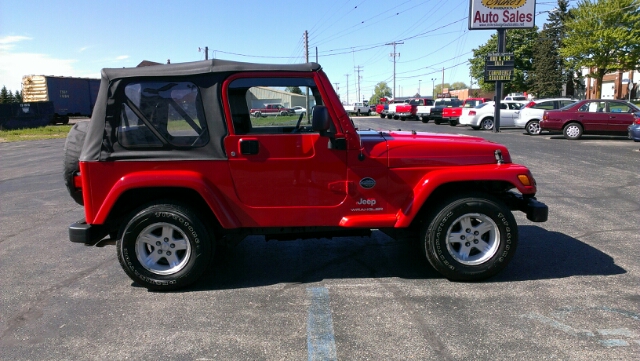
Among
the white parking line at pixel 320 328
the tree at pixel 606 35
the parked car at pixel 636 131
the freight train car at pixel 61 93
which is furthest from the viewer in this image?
the tree at pixel 606 35

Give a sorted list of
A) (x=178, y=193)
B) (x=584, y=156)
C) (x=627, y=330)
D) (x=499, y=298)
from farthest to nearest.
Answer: (x=584, y=156) → (x=178, y=193) → (x=499, y=298) → (x=627, y=330)

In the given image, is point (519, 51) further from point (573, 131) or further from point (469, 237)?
point (469, 237)

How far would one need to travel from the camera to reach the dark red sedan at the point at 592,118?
17422 mm

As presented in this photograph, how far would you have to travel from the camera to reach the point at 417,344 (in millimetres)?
3213

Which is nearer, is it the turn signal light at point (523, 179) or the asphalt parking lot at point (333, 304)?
the asphalt parking lot at point (333, 304)

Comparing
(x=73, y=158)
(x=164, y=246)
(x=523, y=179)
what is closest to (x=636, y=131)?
(x=523, y=179)

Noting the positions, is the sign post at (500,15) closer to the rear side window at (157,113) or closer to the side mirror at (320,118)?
the side mirror at (320,118)

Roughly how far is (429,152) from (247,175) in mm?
1575

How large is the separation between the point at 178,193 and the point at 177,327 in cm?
119

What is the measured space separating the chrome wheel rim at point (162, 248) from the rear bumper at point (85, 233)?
1.30ft

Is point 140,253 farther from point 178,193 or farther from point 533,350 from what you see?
point 533,350

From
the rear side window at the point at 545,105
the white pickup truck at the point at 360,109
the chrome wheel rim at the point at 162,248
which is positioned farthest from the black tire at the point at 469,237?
the white pickup truck at the point at 360,109

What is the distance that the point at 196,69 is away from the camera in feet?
13.1

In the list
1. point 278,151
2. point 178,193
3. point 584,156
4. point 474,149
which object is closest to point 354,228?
point 278,151
